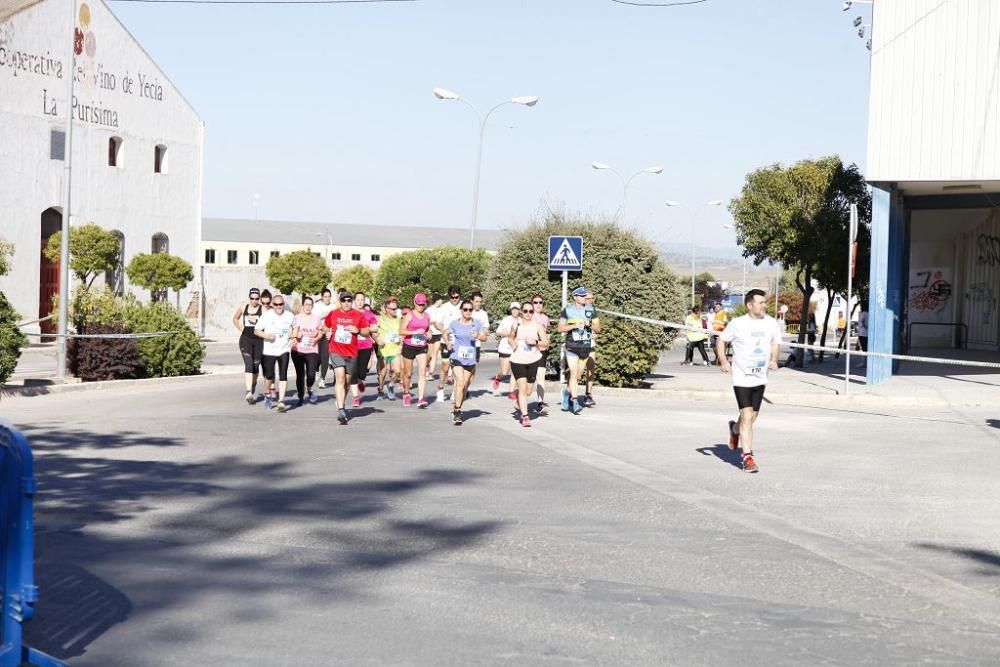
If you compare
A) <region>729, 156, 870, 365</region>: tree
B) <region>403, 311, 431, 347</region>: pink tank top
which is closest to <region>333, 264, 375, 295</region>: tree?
<region>729, 156, 870, 365</region>: tree

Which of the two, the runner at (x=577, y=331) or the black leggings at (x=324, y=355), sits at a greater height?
the runner at (x=577, y=331)

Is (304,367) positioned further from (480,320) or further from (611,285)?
(611,285)

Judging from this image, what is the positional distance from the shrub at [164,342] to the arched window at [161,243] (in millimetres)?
24862

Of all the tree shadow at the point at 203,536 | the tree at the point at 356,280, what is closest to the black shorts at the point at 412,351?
the tree shadow at the point at 203,536

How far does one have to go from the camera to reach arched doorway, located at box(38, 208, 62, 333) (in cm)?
4262

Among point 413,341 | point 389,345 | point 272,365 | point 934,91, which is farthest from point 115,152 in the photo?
point 934,91

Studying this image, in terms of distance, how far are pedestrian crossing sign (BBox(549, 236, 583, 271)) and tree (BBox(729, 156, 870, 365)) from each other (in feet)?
40.0

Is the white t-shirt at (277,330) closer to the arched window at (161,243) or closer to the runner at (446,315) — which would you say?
the runner at (446,315)

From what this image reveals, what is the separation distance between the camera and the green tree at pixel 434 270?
44.8 m

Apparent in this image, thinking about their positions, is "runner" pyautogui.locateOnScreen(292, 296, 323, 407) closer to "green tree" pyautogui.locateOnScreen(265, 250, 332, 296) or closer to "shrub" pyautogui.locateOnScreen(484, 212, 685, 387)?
"shrub" pyautogui.locateOnScreen(484, 212, 685, 387)

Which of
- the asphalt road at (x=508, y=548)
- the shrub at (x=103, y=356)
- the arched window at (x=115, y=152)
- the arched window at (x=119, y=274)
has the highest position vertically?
the arched window at (x=115, y=152)

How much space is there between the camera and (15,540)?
502cm

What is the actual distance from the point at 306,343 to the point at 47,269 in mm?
27502

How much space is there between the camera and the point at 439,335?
22.5 m
